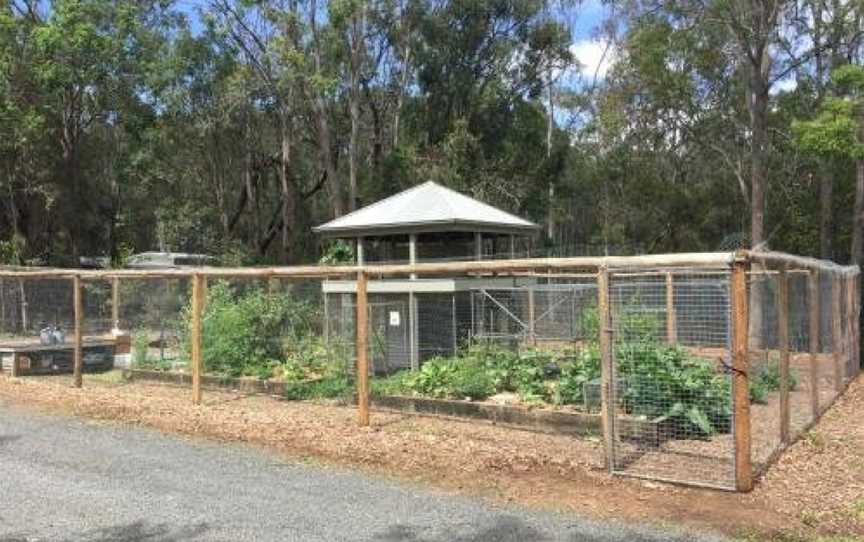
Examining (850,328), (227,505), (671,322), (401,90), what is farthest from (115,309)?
(401,90)

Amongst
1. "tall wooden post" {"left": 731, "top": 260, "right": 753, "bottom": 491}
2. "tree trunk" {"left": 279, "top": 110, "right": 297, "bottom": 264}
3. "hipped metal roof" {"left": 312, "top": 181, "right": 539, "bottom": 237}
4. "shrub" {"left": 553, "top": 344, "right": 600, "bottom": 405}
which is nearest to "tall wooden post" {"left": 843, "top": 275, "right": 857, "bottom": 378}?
"shrub" {"left": 553, "top": 344, "right": 600, "bottom": 405}

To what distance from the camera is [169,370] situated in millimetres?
14430

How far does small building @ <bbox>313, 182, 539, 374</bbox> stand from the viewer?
13062 mm

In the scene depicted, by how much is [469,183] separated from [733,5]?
46.1 ft

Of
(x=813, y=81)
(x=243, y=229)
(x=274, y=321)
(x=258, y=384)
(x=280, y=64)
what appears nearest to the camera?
(x=258, y=384)

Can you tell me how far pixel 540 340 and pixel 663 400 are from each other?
3.80m

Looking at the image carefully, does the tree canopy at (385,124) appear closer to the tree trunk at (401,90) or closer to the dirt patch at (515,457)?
the tree trunk at (401,90)

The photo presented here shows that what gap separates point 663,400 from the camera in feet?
29.1

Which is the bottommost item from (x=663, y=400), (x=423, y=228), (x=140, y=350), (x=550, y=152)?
(x=663, y=400)

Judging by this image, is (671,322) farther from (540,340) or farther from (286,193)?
(286,193)

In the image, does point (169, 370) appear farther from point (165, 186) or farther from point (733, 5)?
point (165, 186)

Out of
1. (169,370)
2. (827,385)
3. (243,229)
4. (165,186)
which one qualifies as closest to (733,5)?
(827,385)

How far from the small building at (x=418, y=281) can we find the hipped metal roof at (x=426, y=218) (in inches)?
0.7

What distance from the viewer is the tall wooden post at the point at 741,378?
23.6 feet
